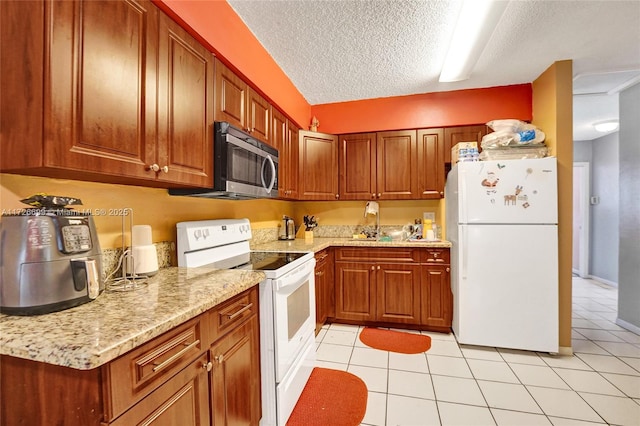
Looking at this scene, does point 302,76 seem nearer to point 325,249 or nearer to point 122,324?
point 325,249

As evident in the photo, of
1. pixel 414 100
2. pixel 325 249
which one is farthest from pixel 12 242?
pixel 414 100

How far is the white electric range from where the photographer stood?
145cm

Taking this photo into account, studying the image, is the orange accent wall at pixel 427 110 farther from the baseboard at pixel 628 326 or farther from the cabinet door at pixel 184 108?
the baseboard at pixel 628 326

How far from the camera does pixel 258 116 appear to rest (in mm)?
2084

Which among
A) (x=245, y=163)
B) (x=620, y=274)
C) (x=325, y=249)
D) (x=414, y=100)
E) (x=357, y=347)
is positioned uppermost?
(x=414, y=100)

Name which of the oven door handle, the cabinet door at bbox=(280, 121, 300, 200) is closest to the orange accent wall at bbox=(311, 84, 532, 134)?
the cabinet door at bbox=(280, 121, 300, 200)

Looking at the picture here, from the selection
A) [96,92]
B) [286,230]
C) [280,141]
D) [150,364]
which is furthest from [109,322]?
[286,230]

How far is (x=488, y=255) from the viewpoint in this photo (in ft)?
7.68

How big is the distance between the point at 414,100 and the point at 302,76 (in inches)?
50.5

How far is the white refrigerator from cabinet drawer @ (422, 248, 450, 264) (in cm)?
24

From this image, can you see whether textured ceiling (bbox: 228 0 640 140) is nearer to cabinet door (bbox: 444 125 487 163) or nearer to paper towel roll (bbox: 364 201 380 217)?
cabinet door (bbox: 444 125 487 163)

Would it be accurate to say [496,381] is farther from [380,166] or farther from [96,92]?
[96,92]

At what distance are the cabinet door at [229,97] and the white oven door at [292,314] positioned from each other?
3.37ft

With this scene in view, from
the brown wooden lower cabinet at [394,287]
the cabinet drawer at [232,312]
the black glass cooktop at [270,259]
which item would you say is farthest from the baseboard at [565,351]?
the cabinet drawer at [232,312]
